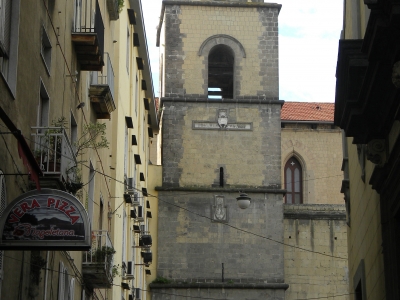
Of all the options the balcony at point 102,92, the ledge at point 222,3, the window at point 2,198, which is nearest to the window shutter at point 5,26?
the window at point 2,198

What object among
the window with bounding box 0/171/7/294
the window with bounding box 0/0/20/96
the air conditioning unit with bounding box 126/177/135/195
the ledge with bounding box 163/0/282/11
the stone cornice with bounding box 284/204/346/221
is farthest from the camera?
the ledge with bounding box 163/0/282/11

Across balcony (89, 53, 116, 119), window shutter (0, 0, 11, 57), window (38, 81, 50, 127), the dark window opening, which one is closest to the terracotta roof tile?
balcony (89, 53, 116, 119)

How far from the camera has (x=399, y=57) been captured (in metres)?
12.7

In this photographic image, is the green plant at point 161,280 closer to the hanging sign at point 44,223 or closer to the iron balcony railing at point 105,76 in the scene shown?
the iron balcony railing at point 105,76

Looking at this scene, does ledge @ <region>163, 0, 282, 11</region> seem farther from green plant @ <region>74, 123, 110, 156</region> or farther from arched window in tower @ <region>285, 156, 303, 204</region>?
green plant @ <region>74, 123, 110, 156</region>

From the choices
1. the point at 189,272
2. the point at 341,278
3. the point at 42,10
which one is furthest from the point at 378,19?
the point at 341,278

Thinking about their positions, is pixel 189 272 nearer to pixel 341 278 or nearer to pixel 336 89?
pixel 341 278

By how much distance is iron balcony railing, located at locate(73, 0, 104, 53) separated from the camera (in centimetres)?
1919

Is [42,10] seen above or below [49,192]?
above

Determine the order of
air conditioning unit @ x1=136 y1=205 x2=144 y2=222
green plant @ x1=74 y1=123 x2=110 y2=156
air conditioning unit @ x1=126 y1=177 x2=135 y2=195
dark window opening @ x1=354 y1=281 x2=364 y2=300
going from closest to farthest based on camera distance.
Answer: green plant @ x1=74 y1=123 x2=110 y2=156 < dark window opening @ x1=354 y1=281 x2=364 y2=300 < air conditioning unit @ x1=126 y1=177 x2=135 y2=195 < air conditioning unit @ x1=136 y1=205 x2=144 y2=222

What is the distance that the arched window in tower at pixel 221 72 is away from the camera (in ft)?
137

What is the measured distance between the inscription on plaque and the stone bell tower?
36 mm

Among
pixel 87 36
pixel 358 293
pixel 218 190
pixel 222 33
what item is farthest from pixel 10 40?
pixel 222 33

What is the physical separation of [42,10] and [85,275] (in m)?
6.30
